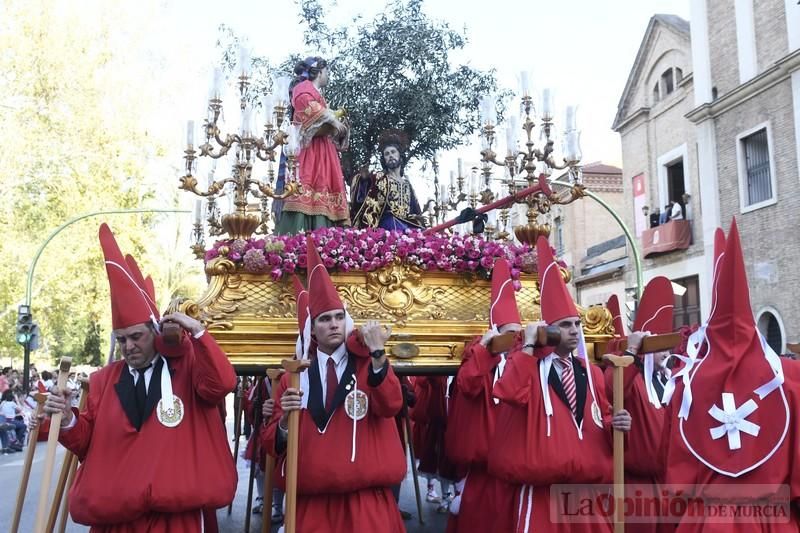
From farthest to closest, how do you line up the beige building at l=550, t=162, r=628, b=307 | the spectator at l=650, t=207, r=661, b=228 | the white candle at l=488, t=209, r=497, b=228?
the beige building at l=550, t=162, r=628, b=307
the spectator at l=650, t=207, r=661, b=228
the white candle at l=488, t=209, r=497, b=228

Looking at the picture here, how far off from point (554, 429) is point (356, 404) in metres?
1.04

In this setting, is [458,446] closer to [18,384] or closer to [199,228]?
[199,228]

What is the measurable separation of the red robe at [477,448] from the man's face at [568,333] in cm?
60

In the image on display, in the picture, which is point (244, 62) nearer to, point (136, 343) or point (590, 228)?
point (136, 343)

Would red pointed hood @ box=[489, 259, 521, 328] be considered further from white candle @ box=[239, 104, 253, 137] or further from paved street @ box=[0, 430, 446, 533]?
paved street @ box=[0, 430, 446, 533]

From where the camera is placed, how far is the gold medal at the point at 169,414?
3.44 metres

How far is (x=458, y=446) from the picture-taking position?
499 cm

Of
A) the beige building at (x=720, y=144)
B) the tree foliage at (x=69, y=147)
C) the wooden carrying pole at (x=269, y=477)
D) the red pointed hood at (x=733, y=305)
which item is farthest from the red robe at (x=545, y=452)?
the tree foliage at (x=69, y=147)

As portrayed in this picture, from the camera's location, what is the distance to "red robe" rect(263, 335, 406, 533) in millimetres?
3551

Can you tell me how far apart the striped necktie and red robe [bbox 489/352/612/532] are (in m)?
0.02

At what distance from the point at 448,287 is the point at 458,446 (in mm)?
1106

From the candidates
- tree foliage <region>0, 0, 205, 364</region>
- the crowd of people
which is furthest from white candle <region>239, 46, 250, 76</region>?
tree foliage <region>0, 0, 205, 364</region>

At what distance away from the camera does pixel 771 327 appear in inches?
630

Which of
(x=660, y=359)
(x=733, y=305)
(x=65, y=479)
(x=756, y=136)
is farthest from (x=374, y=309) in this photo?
(x=756, y=136)
